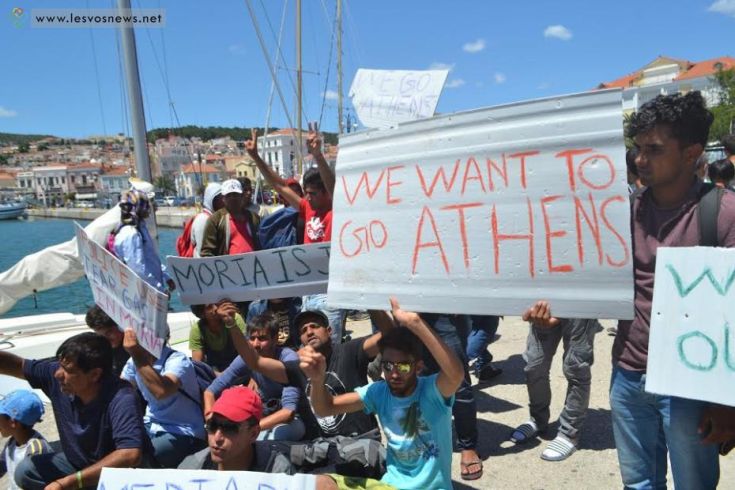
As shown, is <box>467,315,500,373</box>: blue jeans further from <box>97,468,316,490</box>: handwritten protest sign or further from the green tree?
the green tree

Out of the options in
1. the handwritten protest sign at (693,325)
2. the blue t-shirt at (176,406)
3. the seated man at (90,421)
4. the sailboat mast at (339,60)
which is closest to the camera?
the handwritten protest sign at (693,325)

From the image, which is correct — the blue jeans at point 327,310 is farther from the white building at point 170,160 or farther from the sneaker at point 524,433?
the white building at point 170,160

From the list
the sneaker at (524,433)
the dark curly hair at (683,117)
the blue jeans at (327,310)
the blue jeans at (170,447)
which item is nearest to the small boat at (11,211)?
the blue jeans at (327,310)

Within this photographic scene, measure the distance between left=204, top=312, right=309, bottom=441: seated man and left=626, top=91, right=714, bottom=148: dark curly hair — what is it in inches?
97.3

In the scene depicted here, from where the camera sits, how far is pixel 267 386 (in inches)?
140

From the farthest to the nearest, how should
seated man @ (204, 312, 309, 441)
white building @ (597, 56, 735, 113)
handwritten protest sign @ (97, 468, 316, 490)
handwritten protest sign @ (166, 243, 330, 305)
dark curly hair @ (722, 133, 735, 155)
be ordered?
1. white building @ (597, 56, 735, 113)
2. dark curly hair @ (722, 133, 735, 155)
3. seated man @ (204, 312, 309, 441)
4. handwritten protest sign @ (166, 243, 330, 305)
5. handwritten protest sign @ (97, 468, 316, 490)

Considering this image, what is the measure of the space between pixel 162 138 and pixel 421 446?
15267 centimetres

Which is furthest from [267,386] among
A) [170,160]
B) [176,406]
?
[170,160]

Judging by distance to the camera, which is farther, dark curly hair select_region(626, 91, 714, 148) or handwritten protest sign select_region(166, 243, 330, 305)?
handwritten protest sign select_region(166, 243, 330, 305)

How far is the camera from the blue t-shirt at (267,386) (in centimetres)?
338

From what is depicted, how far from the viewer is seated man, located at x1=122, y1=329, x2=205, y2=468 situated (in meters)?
3.03

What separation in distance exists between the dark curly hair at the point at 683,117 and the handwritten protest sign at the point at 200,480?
2.01 meters

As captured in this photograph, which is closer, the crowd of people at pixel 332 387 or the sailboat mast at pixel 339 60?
the crowd of people at pixel 332 387

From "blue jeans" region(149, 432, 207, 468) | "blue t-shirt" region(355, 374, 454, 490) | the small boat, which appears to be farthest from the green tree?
the small boat
